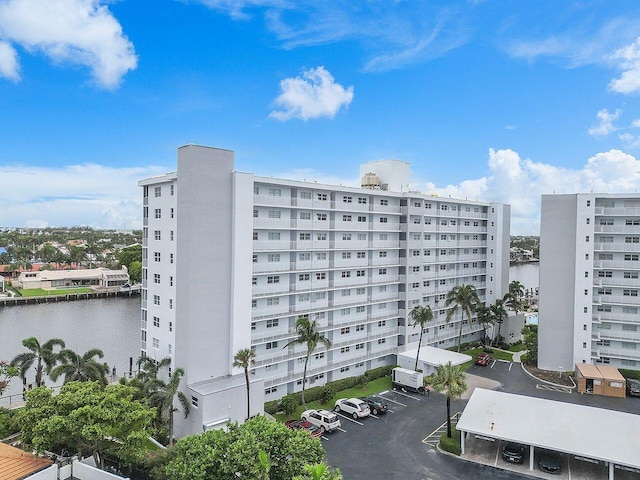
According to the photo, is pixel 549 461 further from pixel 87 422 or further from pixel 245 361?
pixel 87 422

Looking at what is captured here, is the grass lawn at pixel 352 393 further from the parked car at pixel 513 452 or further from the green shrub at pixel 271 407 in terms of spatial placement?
the parked car at pixel 513 452

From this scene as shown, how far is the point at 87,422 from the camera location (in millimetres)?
20453

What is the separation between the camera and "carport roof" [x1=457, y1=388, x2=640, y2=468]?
24375mm

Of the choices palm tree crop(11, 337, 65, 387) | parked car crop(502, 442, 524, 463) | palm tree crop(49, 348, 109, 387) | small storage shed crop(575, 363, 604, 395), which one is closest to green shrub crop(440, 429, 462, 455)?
parked car crop(502, 442, 524, 463)

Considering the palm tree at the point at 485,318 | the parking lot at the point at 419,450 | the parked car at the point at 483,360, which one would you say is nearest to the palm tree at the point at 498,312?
the palm tree at the point at 485,318

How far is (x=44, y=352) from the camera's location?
34375mm

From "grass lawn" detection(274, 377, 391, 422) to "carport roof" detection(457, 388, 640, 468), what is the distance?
32.0ft

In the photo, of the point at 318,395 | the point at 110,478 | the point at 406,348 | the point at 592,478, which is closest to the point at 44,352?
the point at 110,478

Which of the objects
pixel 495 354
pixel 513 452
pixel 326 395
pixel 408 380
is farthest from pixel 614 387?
pixel 326 395

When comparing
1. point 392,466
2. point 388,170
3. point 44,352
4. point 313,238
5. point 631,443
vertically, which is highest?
point 388,170

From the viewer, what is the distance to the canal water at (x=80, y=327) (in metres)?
50.8

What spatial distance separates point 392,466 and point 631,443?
43.9ft

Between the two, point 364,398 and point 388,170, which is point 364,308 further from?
point 388,170

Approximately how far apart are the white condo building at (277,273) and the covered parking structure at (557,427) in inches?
540
